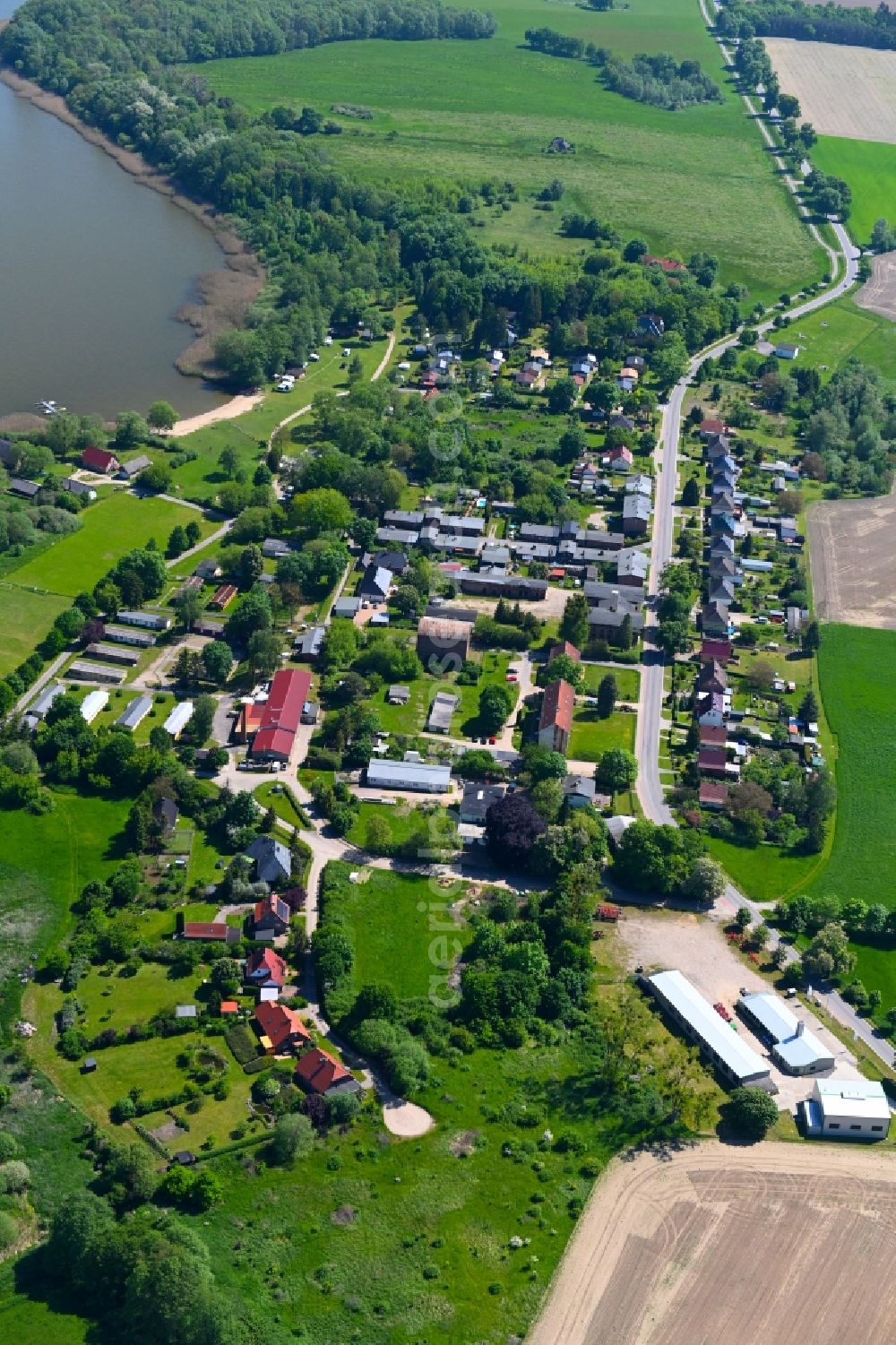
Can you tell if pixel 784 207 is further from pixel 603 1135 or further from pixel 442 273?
pixel 603 1135

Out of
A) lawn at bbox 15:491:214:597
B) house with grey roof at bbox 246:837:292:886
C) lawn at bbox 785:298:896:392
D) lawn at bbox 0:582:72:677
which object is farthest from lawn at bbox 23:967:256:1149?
lawn at bbox 785:298:896:392

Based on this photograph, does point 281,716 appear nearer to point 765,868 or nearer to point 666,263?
point 765,868

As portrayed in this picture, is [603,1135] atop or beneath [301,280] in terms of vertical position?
beneath

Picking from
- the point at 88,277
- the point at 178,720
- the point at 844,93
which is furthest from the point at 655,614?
the point at 844,93

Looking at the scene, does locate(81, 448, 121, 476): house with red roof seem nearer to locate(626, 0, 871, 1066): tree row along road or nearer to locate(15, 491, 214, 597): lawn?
locate(15, 491, 214, 597): lawn

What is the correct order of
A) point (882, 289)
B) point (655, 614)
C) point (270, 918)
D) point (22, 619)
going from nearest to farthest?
point (270, 918) < point (22, 619) < point (655, 614) < point (882, 289)

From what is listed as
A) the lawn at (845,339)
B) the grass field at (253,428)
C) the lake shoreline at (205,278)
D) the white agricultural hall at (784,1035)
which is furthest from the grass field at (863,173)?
the white agricultural hall at (784,1035)

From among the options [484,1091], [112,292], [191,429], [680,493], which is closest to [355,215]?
Answer: [112,292]
